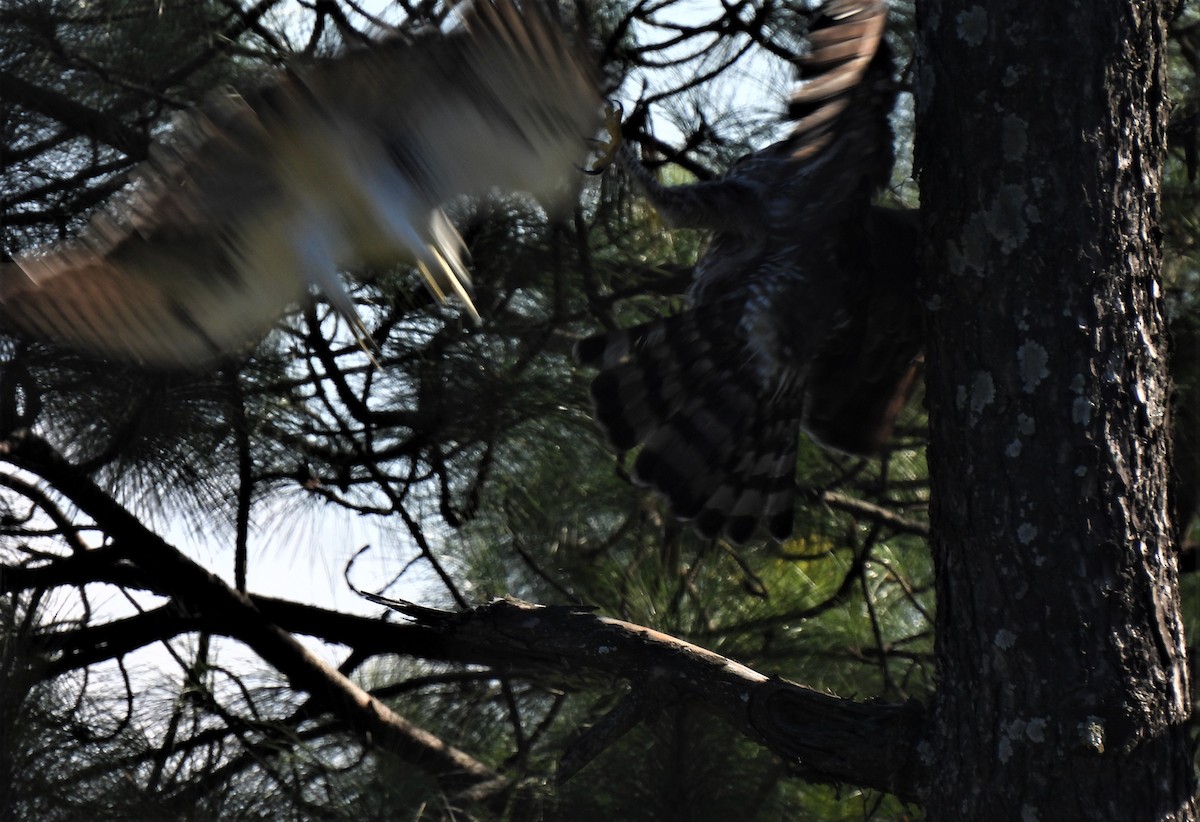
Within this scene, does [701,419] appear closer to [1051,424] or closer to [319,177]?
[1051,424]

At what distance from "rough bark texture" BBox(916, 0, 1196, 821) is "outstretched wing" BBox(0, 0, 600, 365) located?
0.46 m

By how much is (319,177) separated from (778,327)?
0.70 m

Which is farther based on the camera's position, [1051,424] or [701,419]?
[701,419]

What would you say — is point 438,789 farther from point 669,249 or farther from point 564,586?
point 669,249

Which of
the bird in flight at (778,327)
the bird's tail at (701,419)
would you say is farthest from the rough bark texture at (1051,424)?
the bird's tail at (701,419)

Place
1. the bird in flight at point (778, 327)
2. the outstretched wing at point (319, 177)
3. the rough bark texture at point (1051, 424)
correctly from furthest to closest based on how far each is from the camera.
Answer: the bird in flight at point (778, 327), the rough bark texture at point (1051, 424), the outstretched wing at point (319, 177)

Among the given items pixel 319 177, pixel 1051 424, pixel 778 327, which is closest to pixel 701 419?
pixel 778 327

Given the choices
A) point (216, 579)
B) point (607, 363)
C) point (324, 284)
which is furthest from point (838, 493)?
point (324, 284)

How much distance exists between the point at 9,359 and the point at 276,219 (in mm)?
485

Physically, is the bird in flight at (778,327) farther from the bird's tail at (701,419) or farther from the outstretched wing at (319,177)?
the outstretched wing at (319,177)

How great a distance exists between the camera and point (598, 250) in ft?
5.81

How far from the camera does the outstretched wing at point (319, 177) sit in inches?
38.5

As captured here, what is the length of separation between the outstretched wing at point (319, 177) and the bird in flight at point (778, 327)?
47 cm

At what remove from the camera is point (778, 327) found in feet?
5.11
